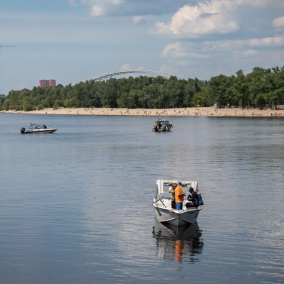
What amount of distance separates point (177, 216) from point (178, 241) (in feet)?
6.23

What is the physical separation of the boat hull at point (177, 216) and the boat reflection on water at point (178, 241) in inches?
17.4

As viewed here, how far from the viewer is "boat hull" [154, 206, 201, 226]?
132ft

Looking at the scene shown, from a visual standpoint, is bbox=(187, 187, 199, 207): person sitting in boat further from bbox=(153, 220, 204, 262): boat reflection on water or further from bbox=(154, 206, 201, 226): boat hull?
bbox=(153, 220, 204, 262): boat reflection on water

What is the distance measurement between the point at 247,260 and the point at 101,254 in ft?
30.8

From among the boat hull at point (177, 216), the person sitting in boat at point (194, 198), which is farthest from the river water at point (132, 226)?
the person sitting in boat at point (194, 198)

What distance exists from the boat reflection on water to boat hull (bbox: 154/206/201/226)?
441 mm

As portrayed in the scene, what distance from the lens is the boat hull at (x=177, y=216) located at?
132 ft

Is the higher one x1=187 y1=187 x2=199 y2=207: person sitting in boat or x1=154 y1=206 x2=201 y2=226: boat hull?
x1=187 y1=187 x2=199 y2=207: person sitting in boat

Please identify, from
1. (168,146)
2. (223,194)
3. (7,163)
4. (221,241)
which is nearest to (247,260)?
(221,241)

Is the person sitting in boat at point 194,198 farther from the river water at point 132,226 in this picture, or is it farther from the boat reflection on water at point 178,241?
the river water at point 132,226

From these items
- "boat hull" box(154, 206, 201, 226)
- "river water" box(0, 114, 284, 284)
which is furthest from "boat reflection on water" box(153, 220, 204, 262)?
"boat hull" box(154, 206, 201, 226)

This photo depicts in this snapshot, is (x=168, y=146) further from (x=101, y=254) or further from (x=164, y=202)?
(x=101, y=254)

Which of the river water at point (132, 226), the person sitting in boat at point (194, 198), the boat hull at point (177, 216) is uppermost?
the person sitting in boat at point (194, 198)

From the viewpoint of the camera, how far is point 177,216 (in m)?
40.3
